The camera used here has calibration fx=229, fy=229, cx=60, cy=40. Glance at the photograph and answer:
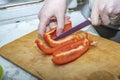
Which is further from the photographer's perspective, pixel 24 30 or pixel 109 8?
pixel 24 30

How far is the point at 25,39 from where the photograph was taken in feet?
2.81

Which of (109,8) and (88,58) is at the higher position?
(109,8)

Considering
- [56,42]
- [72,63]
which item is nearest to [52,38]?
[56,42]

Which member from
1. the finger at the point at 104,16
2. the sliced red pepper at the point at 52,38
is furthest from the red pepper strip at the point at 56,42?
the finger at the point at 104,16

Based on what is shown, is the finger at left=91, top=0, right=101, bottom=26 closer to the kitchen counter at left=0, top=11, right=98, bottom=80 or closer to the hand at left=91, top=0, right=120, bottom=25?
the hand at left=91, top=0, right=120, bottom=25

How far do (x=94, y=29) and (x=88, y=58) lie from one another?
0.21 m

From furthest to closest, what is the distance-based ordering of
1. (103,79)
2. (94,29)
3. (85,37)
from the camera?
(94,29), (85,37), (103,79)

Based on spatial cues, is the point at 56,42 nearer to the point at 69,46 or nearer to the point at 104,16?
the point at 69,46

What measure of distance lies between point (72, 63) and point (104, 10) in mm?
196

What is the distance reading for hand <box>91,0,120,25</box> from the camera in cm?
71

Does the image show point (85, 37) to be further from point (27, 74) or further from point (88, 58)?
point (27, 74)

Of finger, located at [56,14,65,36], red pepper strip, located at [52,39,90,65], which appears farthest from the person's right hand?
red pepper strip, located at [52,39,90,65]

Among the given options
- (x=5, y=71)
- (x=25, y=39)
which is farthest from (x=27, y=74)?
(x=25, y=39)

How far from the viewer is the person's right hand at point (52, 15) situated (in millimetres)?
824
